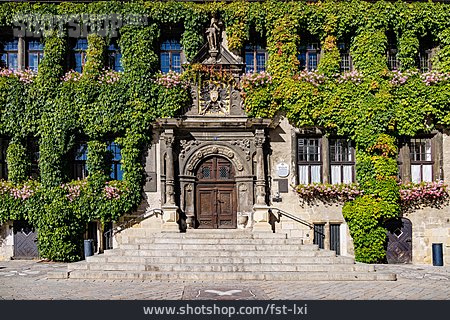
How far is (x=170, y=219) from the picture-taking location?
17562mm

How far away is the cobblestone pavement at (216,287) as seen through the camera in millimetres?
10672

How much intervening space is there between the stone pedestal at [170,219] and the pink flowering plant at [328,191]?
13.8ft

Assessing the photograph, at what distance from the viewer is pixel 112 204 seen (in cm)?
1805

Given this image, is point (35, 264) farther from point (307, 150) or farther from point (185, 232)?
point (307, 150)

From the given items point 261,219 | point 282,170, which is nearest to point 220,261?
point 261,219

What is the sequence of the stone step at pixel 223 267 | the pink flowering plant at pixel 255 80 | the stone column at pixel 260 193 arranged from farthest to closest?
the pink flowering plant at pixel 255 80, the stone column at pixel 260 193, the stone step at pixel 223 267

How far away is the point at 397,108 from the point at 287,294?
9.83 m

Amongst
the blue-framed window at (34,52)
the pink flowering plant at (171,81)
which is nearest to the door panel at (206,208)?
the pink flowering plant at (171,81)

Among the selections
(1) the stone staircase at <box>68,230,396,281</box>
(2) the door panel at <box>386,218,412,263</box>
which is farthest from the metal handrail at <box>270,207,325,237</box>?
(2) the door panel at <box>386,218,412,263</box>

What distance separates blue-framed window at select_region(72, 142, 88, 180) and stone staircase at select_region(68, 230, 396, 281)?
3.88 m

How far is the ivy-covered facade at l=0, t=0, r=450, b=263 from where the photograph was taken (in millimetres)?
18125

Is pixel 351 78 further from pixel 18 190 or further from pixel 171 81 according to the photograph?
pixel 18 190

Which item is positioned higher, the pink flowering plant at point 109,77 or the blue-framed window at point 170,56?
the blue-framed window at point 170,56

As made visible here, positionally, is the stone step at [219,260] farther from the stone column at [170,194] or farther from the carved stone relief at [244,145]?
the carved stone relief at [244,145]
